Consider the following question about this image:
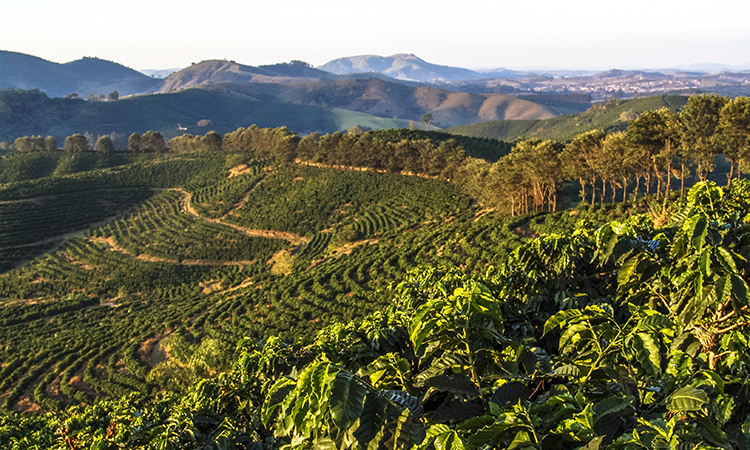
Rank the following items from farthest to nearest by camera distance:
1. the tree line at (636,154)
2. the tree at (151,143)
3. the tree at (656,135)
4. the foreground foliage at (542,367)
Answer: the tree at (151,143), the tree at (656,135), the tree line at (636,154), the foreground foliage at (542,367)

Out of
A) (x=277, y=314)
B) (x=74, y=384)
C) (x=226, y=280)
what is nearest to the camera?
(x=74, y=384)

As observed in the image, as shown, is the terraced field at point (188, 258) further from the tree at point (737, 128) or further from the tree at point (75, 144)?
the tree at point (75, 144)

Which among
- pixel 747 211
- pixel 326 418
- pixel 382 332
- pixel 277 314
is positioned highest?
pixel 747 211

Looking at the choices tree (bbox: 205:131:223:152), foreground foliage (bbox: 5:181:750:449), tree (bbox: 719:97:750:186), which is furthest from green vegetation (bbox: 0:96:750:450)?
tree (bbox: 205:131:223:152)

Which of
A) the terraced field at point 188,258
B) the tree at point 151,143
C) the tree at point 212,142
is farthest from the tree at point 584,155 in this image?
the tree at point 151,143

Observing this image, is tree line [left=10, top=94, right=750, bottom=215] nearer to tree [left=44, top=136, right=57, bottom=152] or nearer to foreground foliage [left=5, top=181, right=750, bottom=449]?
foreground foliage [left=5, top=181, right=750, bottom=449]

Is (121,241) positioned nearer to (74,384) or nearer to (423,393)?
(74,384)

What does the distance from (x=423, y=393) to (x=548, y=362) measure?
64.7 inches

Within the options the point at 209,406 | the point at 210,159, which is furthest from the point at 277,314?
the point at 210,159

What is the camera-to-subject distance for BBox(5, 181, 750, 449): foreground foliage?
10.8 feet

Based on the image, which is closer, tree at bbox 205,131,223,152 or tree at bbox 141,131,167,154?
tree at bbox 205,131,223,152

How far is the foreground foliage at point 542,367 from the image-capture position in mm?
3289

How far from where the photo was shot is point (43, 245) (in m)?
62.2

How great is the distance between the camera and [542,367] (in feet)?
15.9
